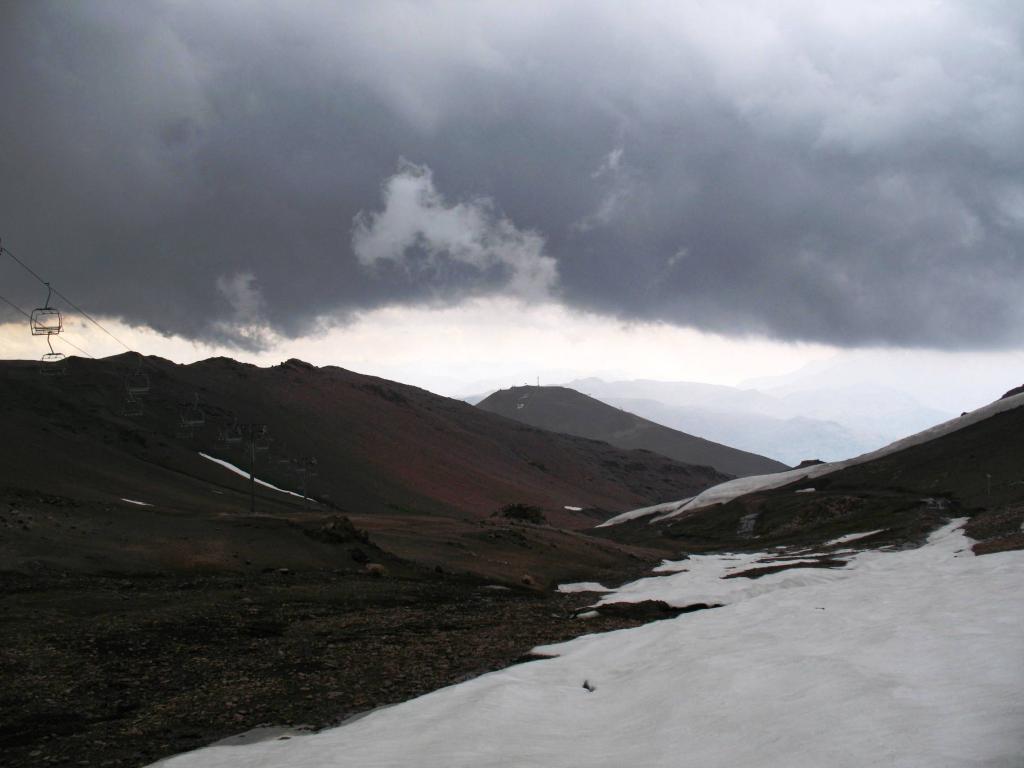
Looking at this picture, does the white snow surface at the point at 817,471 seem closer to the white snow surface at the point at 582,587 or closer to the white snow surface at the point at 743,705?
the white snow surface at the point at 582,587

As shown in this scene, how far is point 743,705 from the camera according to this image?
11.8m

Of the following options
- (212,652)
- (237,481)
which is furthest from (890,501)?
(237,481)

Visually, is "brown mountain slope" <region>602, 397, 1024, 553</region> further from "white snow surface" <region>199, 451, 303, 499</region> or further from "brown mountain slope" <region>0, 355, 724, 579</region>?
"white snow surface" <region>199, 451, 303, 499</region>

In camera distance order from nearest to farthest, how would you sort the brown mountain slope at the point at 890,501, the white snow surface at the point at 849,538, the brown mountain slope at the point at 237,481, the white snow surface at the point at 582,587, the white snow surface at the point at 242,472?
the brown mountain slope at the point at 237,481 < the white snow surface at the point at 582,587 < the white snow surface at the point at 849,538 < the brown mountain slope at the point at 890,501 < the white snow surface at the point at 242,472

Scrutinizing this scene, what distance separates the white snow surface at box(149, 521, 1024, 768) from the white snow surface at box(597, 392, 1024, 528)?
305 feet

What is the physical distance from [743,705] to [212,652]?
14753mm

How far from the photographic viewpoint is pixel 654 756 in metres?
10.2

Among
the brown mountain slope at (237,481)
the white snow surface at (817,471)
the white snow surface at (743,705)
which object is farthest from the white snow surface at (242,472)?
the white snow surface at (743,705)

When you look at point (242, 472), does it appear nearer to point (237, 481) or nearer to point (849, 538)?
point (237, 481)

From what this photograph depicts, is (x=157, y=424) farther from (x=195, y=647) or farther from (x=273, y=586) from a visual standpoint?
(x=195, y=647)

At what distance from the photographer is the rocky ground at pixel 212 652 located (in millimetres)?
14977

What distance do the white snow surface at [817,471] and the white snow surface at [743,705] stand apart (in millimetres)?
92813

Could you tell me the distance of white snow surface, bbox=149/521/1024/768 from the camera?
9.22 meters

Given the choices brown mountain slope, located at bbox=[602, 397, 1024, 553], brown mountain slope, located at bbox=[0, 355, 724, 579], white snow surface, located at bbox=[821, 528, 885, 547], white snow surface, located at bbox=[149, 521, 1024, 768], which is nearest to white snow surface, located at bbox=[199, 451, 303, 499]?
Answer: brown mountain slope, located at bbox=[0, 355, 724, 579]
